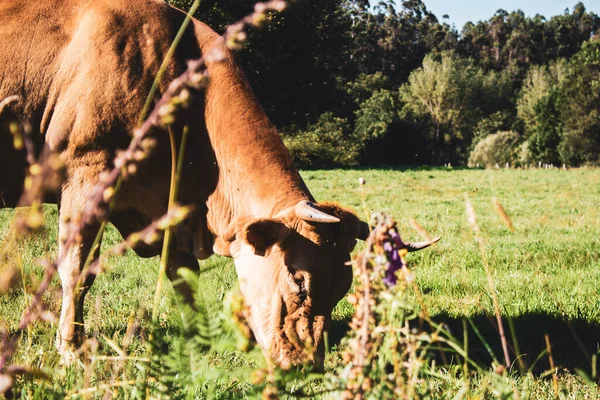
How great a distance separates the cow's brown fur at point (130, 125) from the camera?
161 inches

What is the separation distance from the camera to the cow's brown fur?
4.09m

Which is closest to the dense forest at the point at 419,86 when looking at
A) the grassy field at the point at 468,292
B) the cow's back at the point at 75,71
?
the grassy field at the point at 468,292

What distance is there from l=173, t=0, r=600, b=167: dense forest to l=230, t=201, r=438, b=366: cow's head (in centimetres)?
1006

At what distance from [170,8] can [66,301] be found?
2593 mm

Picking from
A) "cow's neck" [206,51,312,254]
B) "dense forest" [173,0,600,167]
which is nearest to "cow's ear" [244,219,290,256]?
"cow's neck" [206,51,312,254]

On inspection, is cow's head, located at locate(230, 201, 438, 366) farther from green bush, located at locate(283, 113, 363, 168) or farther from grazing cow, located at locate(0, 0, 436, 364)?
green bush, located at locate(283, 113, 363, 168)

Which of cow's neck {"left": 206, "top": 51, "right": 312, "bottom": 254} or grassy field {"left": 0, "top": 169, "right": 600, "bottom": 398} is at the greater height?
cow's neck {"left": 206, "top": 51, "right": 312, "bottom": 254}

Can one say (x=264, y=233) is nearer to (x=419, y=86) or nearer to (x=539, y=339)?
(x=539, y=339)

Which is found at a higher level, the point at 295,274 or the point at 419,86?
the point at 419,86

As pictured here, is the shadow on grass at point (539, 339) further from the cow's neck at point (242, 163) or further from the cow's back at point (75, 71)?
the cow's back at point (75, 71)

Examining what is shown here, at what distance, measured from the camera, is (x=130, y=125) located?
13.9 feet

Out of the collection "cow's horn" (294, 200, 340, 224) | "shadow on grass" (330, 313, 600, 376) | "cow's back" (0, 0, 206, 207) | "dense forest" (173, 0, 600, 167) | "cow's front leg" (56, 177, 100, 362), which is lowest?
"shadow on grass" (330, 313, 600, 376)

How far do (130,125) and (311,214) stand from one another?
1.61m

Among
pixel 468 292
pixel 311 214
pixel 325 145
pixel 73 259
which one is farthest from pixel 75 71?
pixel 325 145
